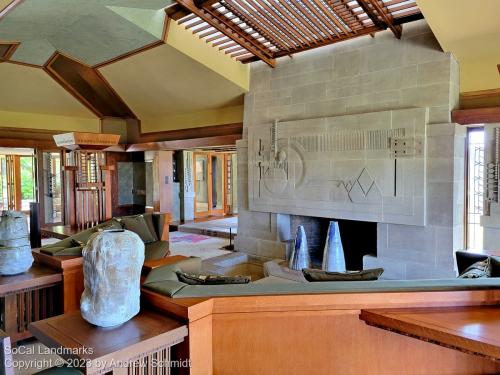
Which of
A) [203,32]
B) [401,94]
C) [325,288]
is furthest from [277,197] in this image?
[325,288]

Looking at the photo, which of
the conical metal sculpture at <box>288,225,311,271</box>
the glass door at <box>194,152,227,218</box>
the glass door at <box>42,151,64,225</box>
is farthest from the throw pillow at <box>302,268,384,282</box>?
the glass door at <box>194,152,227,218</box>

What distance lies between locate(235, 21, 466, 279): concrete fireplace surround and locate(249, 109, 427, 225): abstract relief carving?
14 millimetres

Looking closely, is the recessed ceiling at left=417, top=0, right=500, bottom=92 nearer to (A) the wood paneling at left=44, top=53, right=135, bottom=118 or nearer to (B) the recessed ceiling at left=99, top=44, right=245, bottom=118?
(B) the recessed ceiling at left=99, top=44, right=245, bottom=118

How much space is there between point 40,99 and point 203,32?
3.95 meters

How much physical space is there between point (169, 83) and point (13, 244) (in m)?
4.49

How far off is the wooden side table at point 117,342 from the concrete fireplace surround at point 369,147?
3839mm

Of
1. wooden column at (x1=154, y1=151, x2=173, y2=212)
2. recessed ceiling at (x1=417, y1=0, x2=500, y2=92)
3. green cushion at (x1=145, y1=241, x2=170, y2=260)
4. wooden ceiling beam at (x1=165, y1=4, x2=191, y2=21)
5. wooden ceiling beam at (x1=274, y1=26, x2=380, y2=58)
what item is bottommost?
green cushion at (x1=145, y1=241, x2=170, y2=260)

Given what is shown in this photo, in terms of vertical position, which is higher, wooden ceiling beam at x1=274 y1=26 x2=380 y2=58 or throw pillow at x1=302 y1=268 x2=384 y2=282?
wooden ceiling beam at x1=274 y1=26 x2=380 y2=58

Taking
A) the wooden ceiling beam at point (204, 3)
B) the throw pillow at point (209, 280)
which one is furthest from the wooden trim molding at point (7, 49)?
the throw pillow at point (209, 280)

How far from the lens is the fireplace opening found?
19.2 feet

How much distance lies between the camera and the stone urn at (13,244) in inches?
112

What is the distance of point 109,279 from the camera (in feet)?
5.69

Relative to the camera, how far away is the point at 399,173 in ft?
15.7

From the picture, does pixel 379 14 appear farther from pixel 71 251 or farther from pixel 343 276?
pixel 71 251
